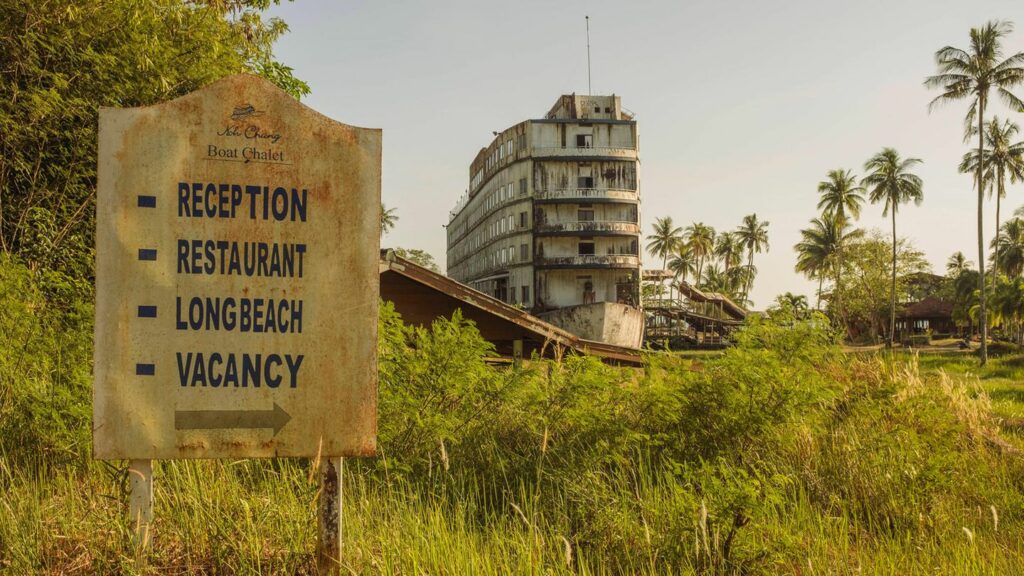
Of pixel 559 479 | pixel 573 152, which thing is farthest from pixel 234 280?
pixel 573 152

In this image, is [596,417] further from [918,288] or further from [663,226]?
[918,288]

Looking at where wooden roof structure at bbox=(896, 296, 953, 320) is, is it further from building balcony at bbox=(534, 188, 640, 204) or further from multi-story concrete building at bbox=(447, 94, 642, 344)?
building balcony at bbox=(534, 188, 640, 204)

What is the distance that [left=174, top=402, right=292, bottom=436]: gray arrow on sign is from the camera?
317 cm

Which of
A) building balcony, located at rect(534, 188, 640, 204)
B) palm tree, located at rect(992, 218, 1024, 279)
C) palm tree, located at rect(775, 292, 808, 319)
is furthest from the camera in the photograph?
palm tree, located at rect(992, 218, 1024, 279)

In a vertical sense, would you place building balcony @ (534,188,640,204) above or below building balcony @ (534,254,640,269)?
above

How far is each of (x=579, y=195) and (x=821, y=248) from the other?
33.4m

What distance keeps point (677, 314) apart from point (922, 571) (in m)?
44.9

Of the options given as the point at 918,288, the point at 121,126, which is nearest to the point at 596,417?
the point at 121,126

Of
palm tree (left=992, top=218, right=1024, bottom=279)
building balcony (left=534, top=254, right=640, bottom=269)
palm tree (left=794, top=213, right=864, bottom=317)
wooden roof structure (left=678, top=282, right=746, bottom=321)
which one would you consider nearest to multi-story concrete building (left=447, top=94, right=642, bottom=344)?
building balcony (left=534, top=254, right=640, bottom=269)

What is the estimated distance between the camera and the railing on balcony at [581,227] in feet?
144

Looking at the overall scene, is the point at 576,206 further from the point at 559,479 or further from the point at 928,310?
the point at 928,310

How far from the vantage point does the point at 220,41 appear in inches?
417

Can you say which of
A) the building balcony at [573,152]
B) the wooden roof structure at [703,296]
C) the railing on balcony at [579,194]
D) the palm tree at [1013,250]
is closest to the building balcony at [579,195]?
the railing on balcony at [579,194]

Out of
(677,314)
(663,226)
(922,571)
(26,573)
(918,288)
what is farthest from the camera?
(663,226)
